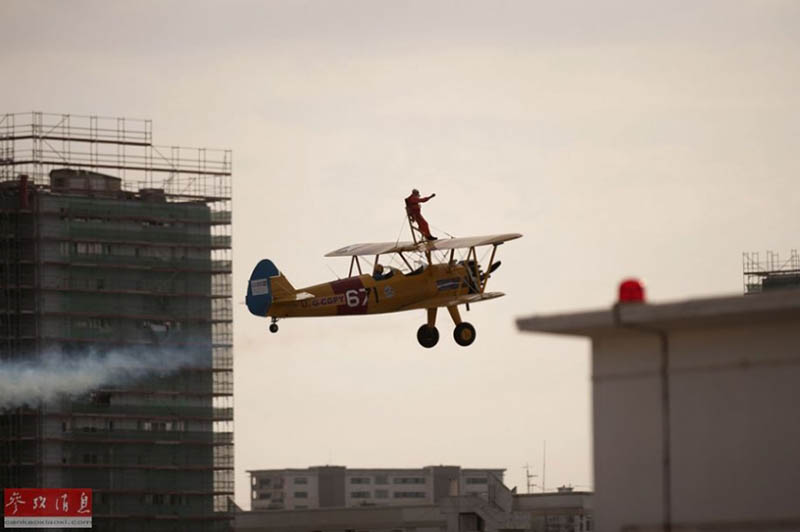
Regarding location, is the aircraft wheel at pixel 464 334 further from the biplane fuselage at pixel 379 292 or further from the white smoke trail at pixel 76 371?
the white smoke trail at pixel 76 371

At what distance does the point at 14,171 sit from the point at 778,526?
4252 inches

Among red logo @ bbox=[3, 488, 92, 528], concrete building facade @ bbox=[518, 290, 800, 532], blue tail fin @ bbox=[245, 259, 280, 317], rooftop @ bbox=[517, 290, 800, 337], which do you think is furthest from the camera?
red logo @ bbox=[3, 488, 92, 528]

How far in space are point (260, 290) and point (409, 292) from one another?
5676 mm

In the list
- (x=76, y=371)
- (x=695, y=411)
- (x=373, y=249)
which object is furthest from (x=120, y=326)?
(x=695, y=411)

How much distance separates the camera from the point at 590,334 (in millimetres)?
24281

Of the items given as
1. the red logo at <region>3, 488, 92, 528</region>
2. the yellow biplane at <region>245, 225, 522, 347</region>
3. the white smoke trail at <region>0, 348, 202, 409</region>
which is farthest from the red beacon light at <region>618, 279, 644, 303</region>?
the red logo at <region>3, 488, 92, 528</region>

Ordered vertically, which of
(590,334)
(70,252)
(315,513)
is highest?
(70,252)

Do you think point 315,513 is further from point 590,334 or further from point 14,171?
point 590,334

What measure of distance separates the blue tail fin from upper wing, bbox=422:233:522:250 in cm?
527

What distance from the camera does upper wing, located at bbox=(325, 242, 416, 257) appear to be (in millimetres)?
65256

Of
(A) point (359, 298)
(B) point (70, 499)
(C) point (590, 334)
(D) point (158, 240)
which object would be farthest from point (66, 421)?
(C) point (590, 334)

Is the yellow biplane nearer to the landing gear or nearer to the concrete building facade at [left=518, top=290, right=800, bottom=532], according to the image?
the landing gear

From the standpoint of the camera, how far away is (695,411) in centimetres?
2364

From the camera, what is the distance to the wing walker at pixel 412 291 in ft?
201
